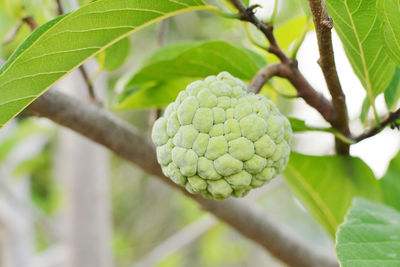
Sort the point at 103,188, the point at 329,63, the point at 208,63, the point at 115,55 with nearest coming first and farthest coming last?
the point at 329,63 → the point at 208,63 → the point at 115,55 → the point at 103,188

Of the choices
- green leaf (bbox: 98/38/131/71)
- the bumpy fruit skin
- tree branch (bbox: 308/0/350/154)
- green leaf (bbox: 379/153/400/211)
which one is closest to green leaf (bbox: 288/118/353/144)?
tree branch (bbox: 308/0/350/154)

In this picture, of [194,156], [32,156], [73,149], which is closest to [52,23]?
[194,156]

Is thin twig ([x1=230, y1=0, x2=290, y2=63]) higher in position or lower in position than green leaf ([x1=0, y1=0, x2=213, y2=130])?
lower

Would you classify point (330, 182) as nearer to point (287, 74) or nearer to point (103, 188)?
point (287, 74)

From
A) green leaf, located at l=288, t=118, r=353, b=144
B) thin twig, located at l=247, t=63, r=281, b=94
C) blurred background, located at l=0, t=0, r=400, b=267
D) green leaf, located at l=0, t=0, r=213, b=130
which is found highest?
green leaf, located at l=0, t=0, r=213, b=130

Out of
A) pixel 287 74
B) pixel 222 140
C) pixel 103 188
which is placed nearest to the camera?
pixel 222 140

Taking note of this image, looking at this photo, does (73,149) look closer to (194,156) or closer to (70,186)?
(70,186)

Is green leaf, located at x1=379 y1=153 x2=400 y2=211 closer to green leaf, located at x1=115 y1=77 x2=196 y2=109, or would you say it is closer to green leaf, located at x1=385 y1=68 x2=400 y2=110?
green leaf, located at x1=385 y1=68 x2=400 y2=110

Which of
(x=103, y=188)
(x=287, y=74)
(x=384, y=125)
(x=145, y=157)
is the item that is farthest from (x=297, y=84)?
(x=103, y=188)
